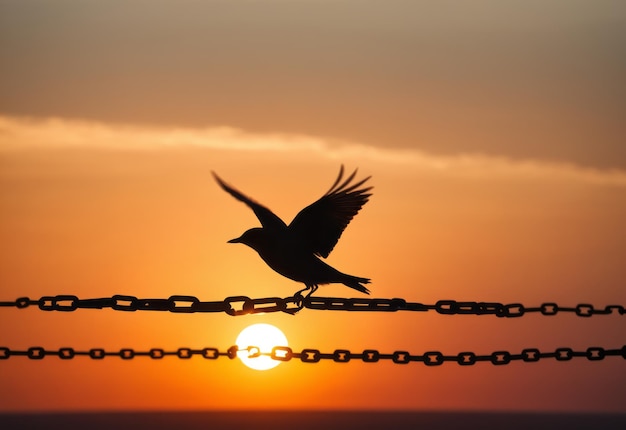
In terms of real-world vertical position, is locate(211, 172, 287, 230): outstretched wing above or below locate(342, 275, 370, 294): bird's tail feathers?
above

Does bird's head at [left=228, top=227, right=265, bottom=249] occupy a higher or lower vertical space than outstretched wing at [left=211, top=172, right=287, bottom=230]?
lower

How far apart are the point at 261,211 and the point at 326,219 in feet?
2.44

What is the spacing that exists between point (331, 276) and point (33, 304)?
297cm

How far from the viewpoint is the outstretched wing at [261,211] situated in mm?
10172

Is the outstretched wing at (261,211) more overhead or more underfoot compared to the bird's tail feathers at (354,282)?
more overhead

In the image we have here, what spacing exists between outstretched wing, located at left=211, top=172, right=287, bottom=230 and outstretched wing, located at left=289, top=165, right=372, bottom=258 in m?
0.21

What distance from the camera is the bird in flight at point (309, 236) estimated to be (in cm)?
1026

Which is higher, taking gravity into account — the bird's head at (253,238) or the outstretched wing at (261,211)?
the outstretched wing at (261,211)

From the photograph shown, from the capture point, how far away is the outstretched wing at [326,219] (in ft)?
34.8

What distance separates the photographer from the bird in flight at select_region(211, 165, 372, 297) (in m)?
10.3

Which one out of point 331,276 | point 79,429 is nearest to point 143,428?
point 79,429

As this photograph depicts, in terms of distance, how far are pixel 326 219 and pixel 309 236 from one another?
0.81 feet

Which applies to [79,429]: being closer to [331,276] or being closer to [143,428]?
[143,428]

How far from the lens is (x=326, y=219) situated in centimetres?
1066
